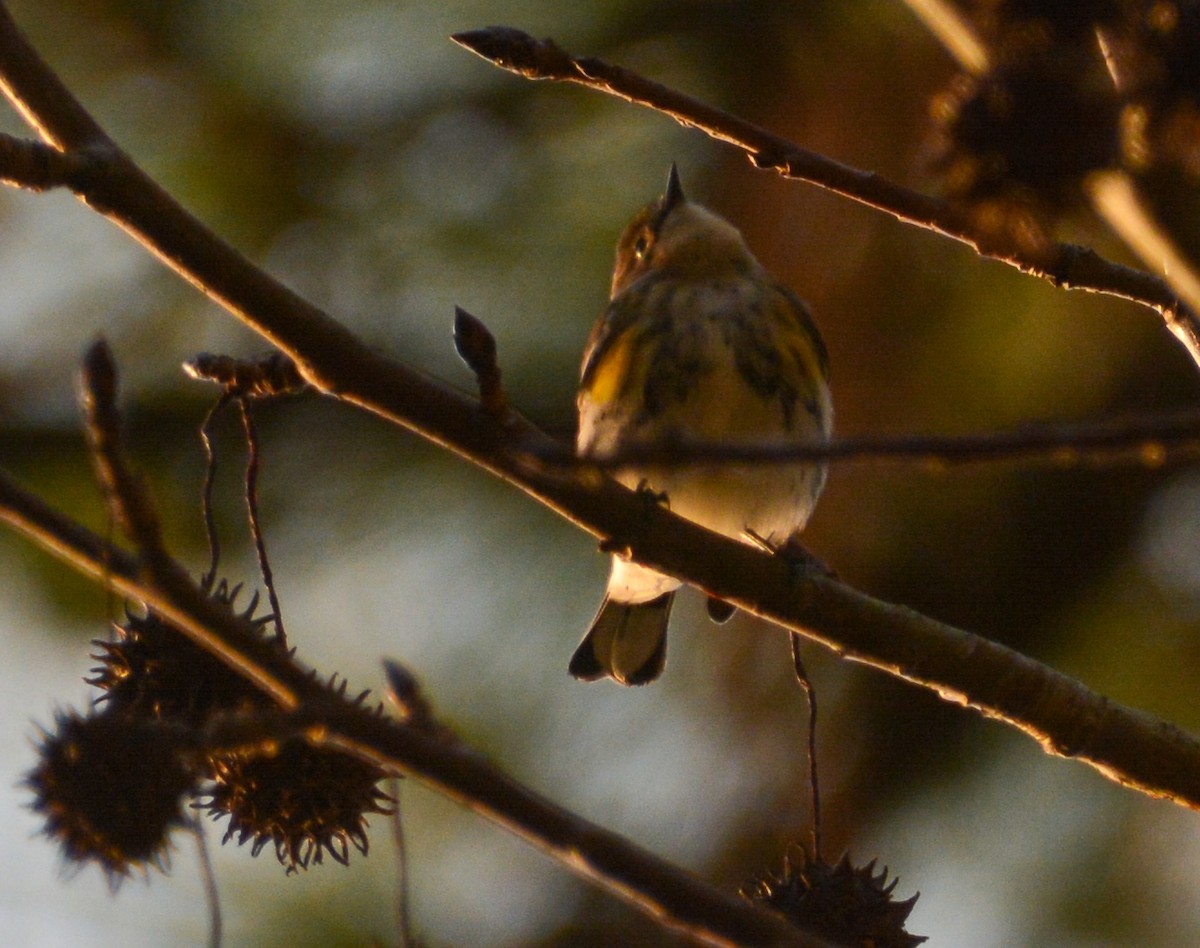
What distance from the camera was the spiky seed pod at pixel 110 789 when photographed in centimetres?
129

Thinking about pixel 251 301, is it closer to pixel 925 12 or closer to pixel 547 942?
pixel 925 12

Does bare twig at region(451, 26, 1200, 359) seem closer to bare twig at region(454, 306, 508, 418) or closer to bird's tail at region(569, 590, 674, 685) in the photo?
bare twig at region(454, 306, 508, 418)

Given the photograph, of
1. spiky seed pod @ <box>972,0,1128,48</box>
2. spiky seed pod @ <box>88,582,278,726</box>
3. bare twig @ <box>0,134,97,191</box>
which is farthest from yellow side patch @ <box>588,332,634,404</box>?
spiky seed pod @ <box>972,0,1128,48</box>

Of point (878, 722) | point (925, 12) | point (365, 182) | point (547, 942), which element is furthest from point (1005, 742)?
point (925, 12)

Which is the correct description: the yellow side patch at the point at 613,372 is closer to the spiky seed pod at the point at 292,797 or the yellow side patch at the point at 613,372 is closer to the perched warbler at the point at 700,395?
the perched warbler at the point at 700,395

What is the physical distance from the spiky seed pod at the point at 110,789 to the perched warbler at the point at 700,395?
5.10 ft

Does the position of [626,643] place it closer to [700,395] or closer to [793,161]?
[700,395]

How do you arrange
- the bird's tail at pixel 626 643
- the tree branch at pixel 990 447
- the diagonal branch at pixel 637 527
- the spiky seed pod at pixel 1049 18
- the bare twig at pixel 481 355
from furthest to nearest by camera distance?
the bird's tail at pixel 626 643 < the diagonal branch at pixel 637 527 < the bare twig at pixel 481 355 < the spiky seed pod at pixel 1049 18 < the tree branch at pixel 990 447

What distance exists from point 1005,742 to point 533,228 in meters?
1.95

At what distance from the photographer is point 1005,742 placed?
14.6 feet

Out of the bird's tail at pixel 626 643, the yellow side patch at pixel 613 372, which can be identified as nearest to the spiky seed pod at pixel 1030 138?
the yellow side patch at pixel 613 372

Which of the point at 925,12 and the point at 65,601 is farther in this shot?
the point at 65,601

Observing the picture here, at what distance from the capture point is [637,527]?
2.01 metres

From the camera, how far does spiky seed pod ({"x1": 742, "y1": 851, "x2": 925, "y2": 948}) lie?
6.07 feet
